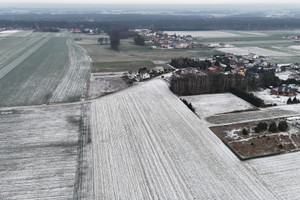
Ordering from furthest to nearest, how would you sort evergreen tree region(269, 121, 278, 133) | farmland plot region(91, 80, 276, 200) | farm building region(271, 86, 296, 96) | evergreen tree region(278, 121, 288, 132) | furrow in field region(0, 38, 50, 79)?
furrow in field region(0, 38, 50, 79)
farm building region(271, 86, 296, 96)
evergreen tree region(278, 121, 288, 132)
evergreen tree region(269, 121, 278, 133)
farmland plot region(91, 80, 276, 200)

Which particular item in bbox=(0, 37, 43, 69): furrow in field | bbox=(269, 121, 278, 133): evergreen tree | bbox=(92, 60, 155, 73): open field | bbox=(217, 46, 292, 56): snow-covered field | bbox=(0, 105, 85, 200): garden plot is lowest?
bbox=(0, 105, 85, 200): garden plot

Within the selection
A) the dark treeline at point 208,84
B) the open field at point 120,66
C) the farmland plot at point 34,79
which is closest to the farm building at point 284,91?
the dark treeline at point 208,84

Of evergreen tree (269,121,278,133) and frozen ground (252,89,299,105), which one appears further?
frozen ground (252,89,299,105)

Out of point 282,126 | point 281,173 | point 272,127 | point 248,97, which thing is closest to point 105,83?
point 248,97

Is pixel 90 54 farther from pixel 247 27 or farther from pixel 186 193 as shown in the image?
pixel 247 27

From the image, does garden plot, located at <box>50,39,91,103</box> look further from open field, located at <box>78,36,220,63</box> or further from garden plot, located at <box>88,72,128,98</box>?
open field, located at <box>78,36,220,63</box>

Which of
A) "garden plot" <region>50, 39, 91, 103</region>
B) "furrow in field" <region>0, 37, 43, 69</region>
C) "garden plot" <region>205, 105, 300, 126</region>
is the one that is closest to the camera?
"garden plot" <region>205, 105, 300, 126</region>

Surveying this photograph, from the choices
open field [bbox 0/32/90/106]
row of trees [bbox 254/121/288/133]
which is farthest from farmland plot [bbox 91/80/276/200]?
open field [bbox 0/32/90/106]
